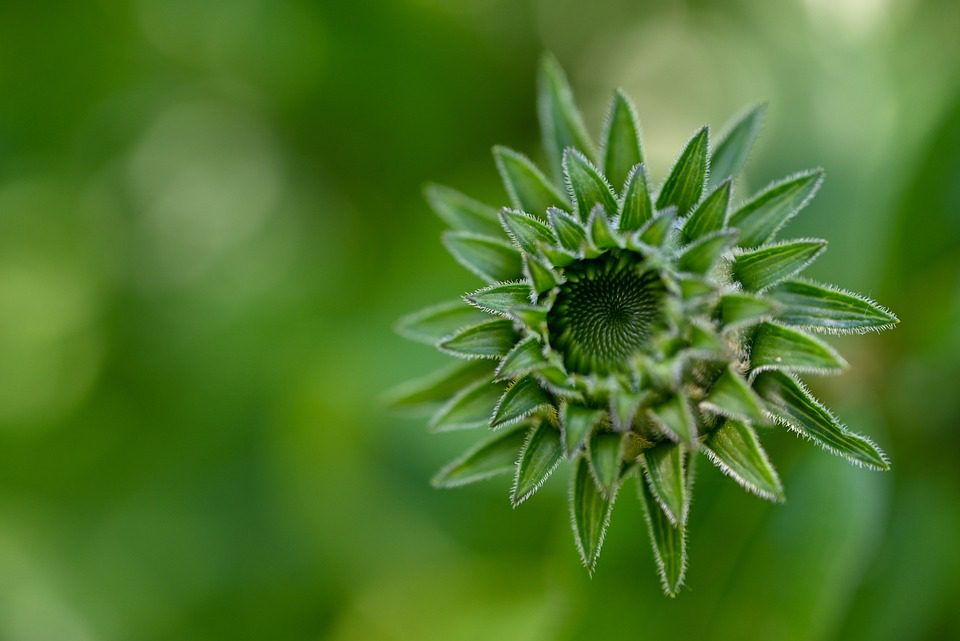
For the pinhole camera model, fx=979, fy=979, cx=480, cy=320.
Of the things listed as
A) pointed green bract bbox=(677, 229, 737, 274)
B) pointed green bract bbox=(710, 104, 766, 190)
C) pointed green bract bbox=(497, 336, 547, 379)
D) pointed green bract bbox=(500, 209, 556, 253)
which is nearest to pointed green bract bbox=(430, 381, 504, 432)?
pointed green bract bbox=(497, 336, 547, 379)

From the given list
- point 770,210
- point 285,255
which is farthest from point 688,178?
point 285,255

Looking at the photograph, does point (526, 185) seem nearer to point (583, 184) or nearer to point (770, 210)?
point (583, 184)

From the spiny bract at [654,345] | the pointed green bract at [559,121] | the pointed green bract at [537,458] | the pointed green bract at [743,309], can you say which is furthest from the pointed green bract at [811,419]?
the pointed green bract at [559,121]

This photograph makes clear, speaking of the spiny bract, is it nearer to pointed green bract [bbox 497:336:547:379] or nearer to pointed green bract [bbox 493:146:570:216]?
pointed green bract [bbox 497:336:547:379]

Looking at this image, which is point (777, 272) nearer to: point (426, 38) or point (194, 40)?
point (426, 38)

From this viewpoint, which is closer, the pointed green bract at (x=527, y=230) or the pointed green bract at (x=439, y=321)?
the pointed green bract at (x=527, y=230)

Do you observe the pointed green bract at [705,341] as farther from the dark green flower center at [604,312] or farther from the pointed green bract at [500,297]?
the pointed green bract at [500,297]

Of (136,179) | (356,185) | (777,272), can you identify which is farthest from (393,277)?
(777,272)
